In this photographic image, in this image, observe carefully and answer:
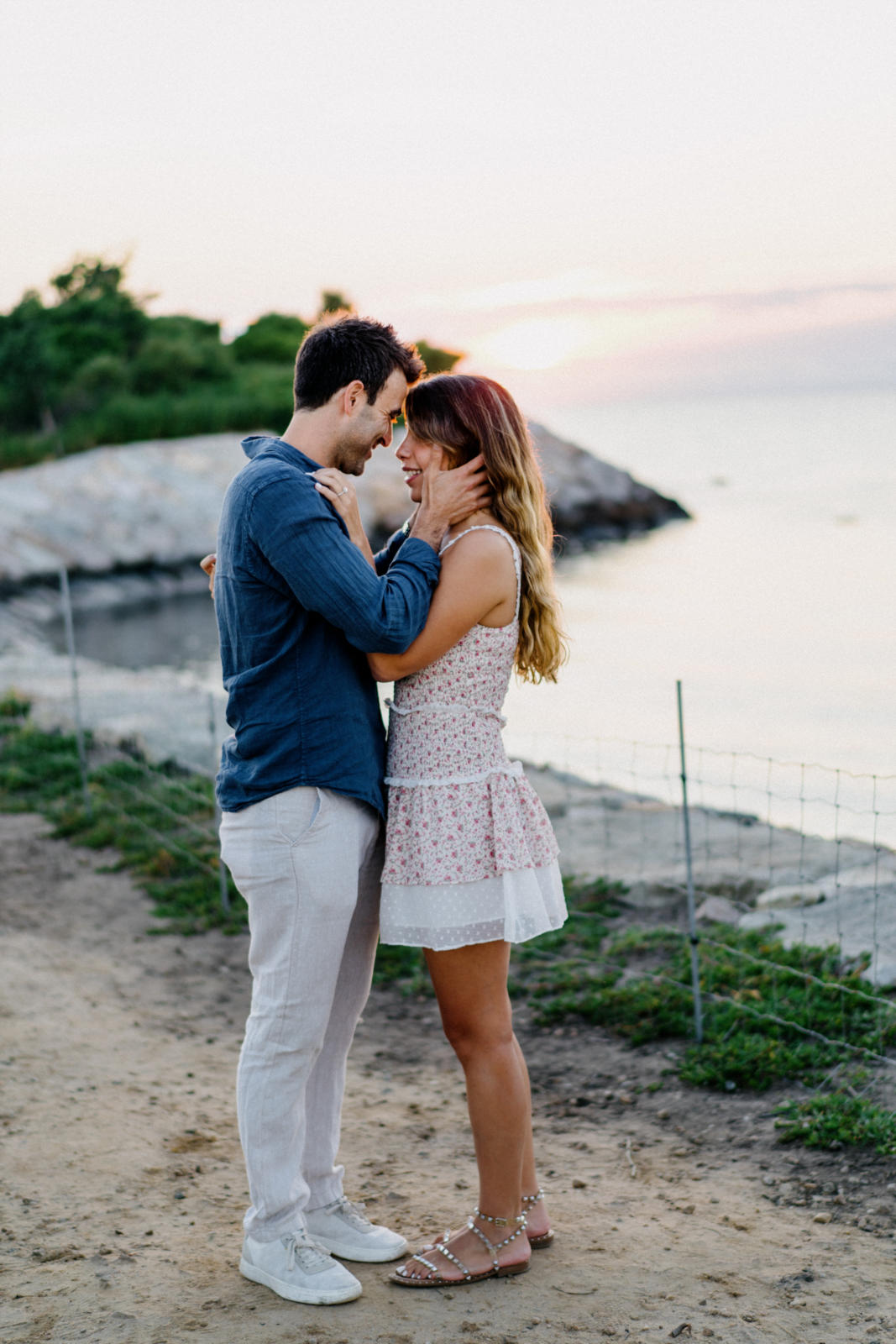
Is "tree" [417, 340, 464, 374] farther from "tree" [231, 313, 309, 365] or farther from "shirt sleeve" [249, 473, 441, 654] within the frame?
"shirt sleeve" [249, 473, 441, 654]

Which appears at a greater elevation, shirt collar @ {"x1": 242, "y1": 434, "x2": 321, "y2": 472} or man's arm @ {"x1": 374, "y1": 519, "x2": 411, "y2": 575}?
shirt collar @ {"x1": 242, "y1": 434, "x2": 321, "y2": 472}

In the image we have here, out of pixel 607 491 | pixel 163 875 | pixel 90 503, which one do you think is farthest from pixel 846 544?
pixel 163 875

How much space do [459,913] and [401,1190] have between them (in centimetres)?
123

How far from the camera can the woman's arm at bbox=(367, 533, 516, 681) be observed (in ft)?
9.02

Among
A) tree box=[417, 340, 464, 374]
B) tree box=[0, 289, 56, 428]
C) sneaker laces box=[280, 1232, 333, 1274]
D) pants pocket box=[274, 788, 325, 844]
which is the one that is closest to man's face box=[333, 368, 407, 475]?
pants pocket box=[274, 788, 325, 844]

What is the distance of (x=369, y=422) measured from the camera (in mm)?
2811

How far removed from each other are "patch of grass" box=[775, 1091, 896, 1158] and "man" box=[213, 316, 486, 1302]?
1.60 meters

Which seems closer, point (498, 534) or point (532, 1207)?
point (498, 534)

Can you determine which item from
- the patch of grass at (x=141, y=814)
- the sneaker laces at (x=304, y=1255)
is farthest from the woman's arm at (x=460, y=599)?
the patch of grass at (x=141, y=814)

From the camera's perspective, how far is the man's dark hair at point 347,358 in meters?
2.76

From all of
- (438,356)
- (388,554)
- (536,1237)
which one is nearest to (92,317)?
(438,356)

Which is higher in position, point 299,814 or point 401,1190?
point 299,814

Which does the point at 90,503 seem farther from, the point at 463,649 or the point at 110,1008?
the point at 463,649

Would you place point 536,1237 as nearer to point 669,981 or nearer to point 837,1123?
point 837,1123
